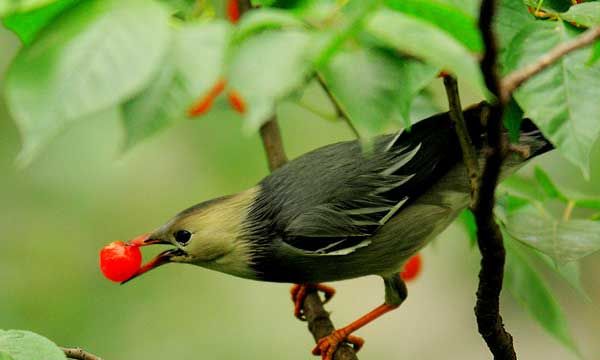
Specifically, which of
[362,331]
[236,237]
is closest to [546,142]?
[236,237]

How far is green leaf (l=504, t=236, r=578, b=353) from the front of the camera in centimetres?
338

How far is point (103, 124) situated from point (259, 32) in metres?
3.30

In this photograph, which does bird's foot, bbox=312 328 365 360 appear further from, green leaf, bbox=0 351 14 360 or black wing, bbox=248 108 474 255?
green leaf, bbox=0 351 14 360

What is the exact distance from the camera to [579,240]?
105 inches

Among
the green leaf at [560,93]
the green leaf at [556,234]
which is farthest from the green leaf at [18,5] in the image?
the green leaf at [556,234]


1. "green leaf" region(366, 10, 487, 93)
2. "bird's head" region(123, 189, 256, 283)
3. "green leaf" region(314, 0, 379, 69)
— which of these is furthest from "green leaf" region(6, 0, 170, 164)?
"bird's head" region(123, 189, 256, 283)

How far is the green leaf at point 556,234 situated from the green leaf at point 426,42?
1286mm

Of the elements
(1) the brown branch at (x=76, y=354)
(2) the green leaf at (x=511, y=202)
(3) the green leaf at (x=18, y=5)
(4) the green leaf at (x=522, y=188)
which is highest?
(3) the green leaf at (x=18, y=5)

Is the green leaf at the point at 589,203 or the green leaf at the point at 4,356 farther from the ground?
the green leaf at the point at 4,356

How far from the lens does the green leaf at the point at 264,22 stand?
157cm

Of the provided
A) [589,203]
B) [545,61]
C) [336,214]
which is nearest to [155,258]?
[336,214]

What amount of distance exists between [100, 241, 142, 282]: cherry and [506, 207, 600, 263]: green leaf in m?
1.21

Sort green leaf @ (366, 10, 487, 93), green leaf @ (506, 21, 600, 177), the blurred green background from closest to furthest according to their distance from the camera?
green leaf @ (366, 10, 487, 93), green leaf @ (506, 21, 600, 177), the blurred green background

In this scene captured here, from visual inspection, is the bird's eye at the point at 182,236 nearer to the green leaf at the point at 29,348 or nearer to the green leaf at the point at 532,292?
the green leaf at the point at 532,292
